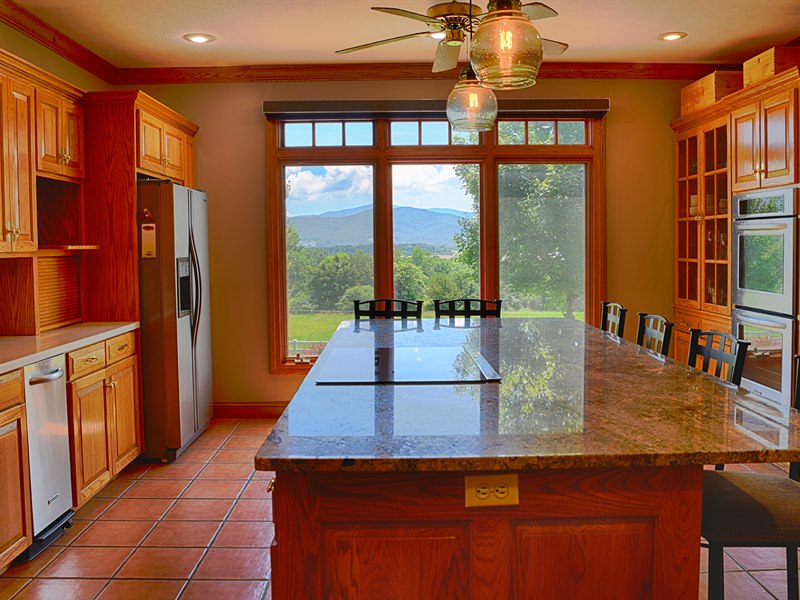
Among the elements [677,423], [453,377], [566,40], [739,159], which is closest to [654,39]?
[566,40]

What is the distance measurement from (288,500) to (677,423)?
3.18ft

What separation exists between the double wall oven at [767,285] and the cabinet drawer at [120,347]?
368cm

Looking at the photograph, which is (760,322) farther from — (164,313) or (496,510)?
(164,313)

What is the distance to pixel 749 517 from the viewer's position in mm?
1916

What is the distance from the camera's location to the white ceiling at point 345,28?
3.97m

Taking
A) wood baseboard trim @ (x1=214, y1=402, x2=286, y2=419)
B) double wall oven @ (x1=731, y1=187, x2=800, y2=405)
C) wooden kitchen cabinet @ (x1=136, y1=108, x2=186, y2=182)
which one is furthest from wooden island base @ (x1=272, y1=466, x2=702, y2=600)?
wood baseboard trim @ (x1=214, y1=402, x2=286, y2=419)

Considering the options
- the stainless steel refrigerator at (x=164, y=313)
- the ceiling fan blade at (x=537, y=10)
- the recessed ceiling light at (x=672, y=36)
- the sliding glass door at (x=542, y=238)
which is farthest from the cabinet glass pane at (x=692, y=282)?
the stainless steel refrigerator at (x=164, y=313)

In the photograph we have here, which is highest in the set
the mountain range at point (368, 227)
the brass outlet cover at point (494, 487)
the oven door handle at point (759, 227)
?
the mountain range at point (368, 227)

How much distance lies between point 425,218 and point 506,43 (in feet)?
11.8

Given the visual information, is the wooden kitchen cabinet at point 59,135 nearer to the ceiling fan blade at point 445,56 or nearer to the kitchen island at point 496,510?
the ceiling fan blade at point 445,56

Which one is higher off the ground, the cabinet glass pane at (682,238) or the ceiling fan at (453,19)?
the ceiling fan at (453,19)

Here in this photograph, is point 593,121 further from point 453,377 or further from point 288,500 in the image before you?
point 288,500

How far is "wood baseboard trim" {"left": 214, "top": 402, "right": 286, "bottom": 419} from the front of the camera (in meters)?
5.55

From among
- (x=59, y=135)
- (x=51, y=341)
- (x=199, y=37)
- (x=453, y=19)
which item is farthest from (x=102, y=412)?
(x=453, y=19)
